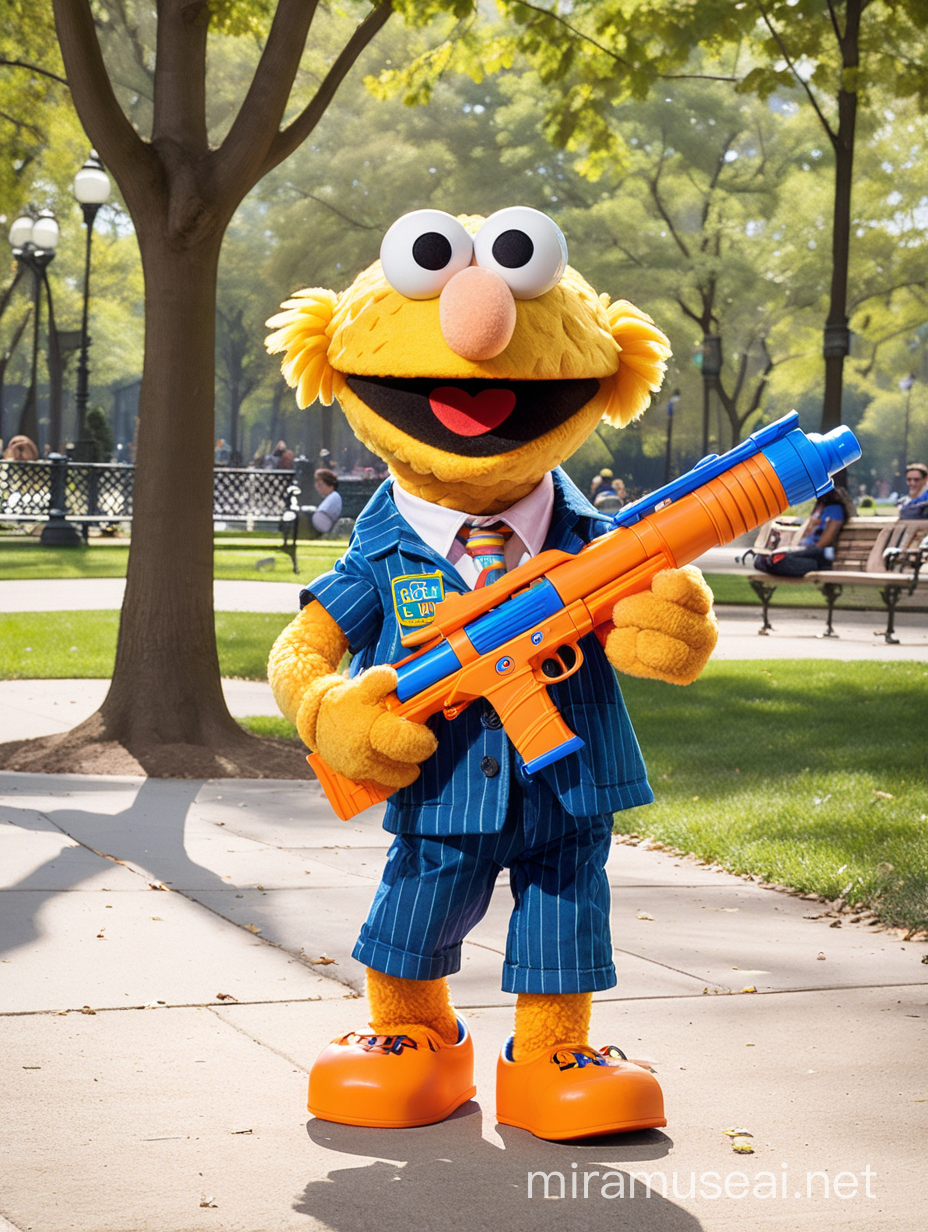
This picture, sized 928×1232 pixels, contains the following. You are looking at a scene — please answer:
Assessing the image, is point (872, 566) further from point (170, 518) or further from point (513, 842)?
point (513, 842)

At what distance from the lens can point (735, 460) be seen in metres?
2.96

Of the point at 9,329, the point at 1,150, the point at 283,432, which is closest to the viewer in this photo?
the point at 1,150

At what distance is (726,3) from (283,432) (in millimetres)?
60701

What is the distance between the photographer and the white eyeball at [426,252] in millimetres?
3035

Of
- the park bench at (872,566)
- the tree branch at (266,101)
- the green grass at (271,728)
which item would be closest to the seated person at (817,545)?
the park bench at (872,566)

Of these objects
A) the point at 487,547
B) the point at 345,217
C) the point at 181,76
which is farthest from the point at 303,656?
the point at 345,217

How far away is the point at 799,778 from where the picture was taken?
262 inches

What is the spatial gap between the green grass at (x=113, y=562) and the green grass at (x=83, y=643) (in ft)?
10.2

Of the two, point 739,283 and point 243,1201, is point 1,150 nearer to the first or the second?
point 739,283

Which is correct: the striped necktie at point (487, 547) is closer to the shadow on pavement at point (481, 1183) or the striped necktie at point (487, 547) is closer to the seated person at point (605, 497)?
the shadow on pavement at point (481, 1183)

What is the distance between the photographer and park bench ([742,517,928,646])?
40.8 ft

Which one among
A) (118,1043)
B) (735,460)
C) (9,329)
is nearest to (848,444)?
(735,460)

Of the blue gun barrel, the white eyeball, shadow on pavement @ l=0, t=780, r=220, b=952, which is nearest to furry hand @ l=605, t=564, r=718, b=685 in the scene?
the blue gun barrel

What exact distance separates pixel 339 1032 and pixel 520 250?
189 centimetres
